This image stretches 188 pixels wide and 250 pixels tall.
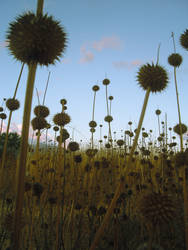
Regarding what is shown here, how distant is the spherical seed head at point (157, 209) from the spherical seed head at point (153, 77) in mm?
838

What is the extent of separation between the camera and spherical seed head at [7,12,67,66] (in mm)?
1154

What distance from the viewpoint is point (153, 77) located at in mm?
1445

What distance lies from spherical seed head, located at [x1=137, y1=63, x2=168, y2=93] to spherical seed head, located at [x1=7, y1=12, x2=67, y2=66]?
0.71m

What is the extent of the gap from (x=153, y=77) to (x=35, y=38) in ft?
3.05

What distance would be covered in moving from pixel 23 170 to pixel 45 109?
1944 mm

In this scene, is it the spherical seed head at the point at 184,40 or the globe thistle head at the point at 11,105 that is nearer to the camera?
the globe thistle head at the point at 11,105

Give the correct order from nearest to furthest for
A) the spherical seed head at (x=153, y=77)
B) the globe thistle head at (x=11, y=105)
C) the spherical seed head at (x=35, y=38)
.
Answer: the spherical seed head at (x=35, y=38)
the spherical seed head at (x=153, y=77)
the globe thistle head at (x=11, y=105)

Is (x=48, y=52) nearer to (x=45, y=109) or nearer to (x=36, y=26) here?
(x=36, y=26)

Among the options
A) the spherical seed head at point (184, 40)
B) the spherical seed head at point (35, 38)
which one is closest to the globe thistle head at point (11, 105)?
the spherical seed head at point (35, 38)

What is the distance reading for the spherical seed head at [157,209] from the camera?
0.95 meters

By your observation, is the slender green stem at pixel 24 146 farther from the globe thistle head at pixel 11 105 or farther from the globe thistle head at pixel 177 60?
the globe thistle head at pixel 177 60

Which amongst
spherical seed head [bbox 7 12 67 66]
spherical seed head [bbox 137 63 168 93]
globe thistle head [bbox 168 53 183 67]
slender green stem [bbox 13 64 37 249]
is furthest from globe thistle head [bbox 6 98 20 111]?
globe thistle head [bbox 168 53 183 67]

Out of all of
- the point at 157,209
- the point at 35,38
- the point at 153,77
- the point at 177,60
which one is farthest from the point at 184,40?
the point at 157,209

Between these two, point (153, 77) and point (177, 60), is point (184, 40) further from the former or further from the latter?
point (153, 77)
